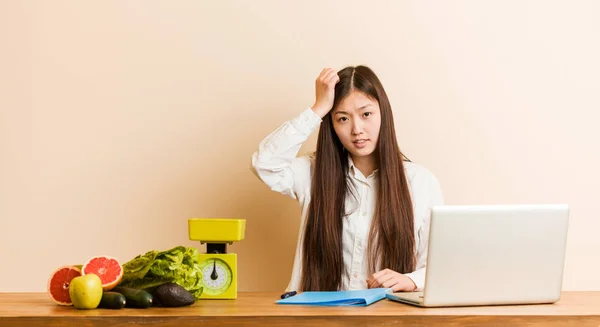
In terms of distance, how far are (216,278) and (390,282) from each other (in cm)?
58

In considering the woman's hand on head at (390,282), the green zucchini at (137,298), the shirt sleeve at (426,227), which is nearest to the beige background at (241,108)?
the shirt sleeve at (426,227)

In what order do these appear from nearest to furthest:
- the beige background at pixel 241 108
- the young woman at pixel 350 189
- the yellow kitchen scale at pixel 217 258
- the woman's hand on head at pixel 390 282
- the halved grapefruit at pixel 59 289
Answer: the halved grapefruit at pixel 59 289 → the yellow kitchen scale at pixel 217 258 → the woman's hand on head at pixel 390 282 → the young woman at pixel 350 189 → the beige background at pixel 241 108

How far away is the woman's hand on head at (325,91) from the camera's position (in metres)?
3.02

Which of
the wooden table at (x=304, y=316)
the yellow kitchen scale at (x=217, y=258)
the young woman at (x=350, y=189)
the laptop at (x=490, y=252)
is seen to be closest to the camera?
the wooden table at (x=304, y=316)

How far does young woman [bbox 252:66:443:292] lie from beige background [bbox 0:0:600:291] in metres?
0.39

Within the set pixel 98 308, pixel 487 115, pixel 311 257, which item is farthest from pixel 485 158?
pixel 98 308

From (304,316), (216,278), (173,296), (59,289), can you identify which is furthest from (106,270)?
(304,316)

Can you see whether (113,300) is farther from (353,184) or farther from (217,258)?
(353,184)

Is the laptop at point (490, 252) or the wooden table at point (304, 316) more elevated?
the laptop at point (490, 252)

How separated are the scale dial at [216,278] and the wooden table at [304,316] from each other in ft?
0.92

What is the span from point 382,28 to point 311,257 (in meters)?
1.12

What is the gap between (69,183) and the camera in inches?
135

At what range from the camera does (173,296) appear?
7.04ft

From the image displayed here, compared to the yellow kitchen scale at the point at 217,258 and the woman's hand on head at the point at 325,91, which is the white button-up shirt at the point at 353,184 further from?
the yellow kitchen scale at the point at 217,258
